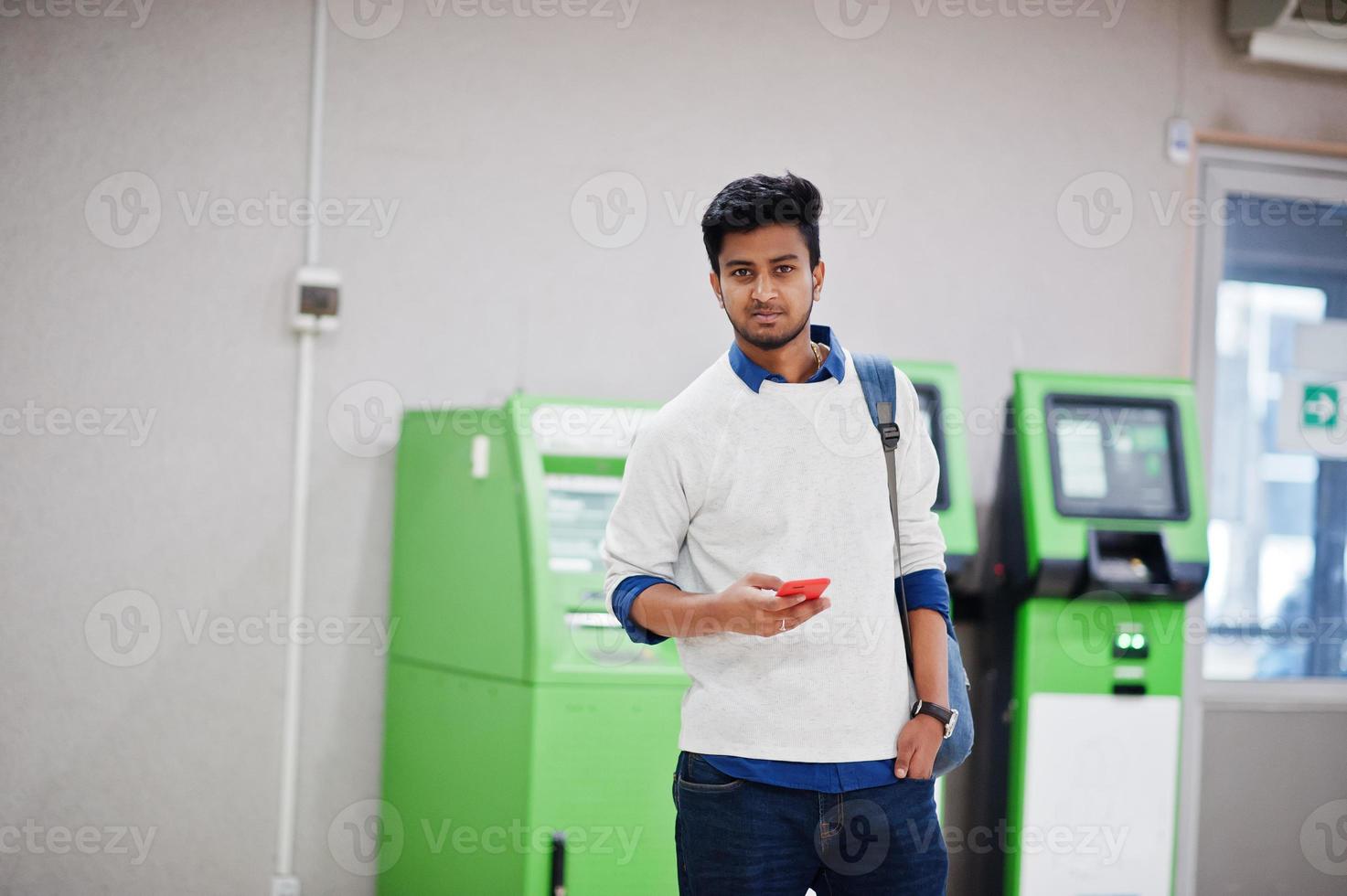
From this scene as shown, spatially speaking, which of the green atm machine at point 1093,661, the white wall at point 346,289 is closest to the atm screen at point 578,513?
the white wall at point 346,289

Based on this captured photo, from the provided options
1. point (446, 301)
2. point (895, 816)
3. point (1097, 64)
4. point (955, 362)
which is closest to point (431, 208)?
point (446, 301)

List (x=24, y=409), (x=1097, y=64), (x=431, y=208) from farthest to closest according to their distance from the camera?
1. (x=1097, y=64)
2. (x=431, y=208)
3. (x=24, y=409)

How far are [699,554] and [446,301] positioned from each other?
6.75 feet

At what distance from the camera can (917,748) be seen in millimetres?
1594

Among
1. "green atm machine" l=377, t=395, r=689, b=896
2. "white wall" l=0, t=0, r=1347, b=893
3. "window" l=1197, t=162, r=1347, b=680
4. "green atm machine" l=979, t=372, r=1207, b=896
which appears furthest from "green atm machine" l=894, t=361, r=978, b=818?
"window" l=1197, t=162, r=1347, b=680

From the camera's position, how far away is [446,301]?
3.55m

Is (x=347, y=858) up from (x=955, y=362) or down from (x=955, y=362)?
down

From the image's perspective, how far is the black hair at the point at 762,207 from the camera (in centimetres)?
165

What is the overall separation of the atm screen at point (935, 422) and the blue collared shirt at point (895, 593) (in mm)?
1615

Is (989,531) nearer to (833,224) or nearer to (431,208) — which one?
(833,224)

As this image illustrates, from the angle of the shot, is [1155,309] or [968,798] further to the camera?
[1155,309]

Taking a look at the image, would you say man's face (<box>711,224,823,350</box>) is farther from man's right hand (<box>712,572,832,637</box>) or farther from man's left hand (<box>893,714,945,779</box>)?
man's left hand (<box>893,714,945,779</box>)

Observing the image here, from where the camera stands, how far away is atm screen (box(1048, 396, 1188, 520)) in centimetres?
341

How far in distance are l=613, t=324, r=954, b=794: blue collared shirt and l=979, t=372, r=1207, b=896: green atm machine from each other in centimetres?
169
